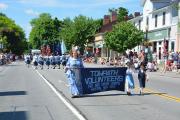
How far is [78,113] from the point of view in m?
13.5

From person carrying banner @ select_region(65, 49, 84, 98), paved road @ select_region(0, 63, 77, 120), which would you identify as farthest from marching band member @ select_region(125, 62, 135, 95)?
paved road @ select_region(0, 63, 77, 120)

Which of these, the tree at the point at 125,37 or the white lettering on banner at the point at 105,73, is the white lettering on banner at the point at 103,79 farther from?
the tree at the point at 125,37

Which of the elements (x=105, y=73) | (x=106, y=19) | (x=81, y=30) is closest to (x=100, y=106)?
(x=105, y=73)

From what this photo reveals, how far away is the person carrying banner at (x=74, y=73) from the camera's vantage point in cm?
1817

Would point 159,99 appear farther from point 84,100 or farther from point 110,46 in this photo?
point 110,46

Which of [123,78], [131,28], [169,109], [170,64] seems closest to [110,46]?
[131,28]

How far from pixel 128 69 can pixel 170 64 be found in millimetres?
24636

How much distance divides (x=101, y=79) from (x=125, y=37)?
1902 inches

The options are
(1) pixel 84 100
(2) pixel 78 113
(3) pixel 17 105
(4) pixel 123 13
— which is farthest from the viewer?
(4) pixel 123 13

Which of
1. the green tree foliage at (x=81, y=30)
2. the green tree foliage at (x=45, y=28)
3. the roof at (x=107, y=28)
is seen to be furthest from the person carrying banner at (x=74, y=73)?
the green tree foliage at (x=45, y=28)

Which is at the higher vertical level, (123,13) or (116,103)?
(123,13)

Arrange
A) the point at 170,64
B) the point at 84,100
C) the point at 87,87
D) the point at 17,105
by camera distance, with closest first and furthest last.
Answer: the point at 17,105
the point at 84,100
the point at 87,87
the point at 170,64

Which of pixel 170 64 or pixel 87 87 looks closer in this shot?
pixel 87 87

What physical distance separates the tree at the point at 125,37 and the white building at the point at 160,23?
173 centimetres
